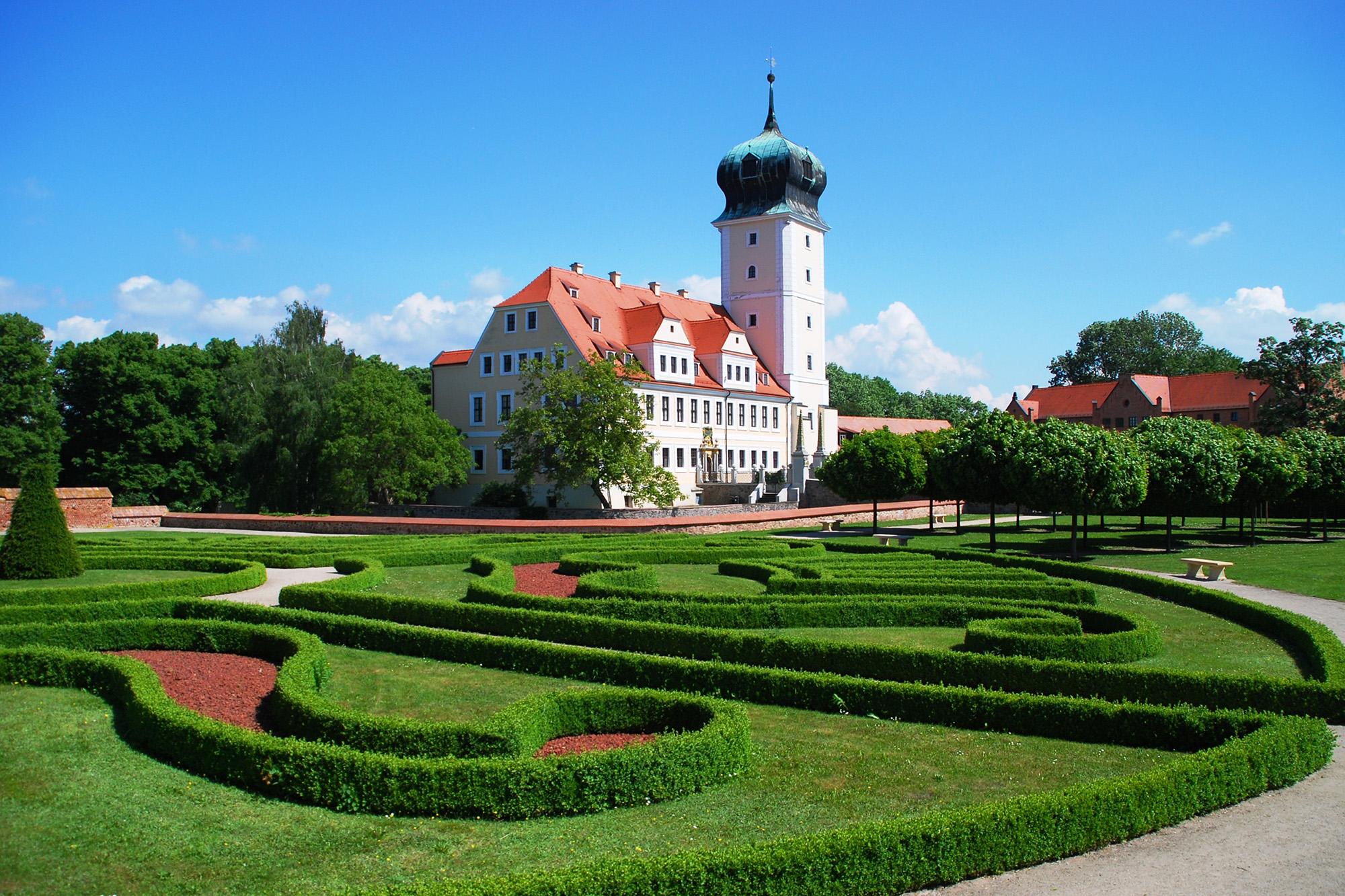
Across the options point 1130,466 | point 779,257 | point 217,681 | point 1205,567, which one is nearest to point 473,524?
point 1130,466

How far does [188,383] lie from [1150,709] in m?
62.0

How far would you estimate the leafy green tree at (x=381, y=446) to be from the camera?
2048 inches

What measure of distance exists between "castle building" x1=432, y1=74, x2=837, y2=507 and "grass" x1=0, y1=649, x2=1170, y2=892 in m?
41.4

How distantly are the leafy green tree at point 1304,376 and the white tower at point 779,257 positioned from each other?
106ft

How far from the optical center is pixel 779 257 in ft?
234

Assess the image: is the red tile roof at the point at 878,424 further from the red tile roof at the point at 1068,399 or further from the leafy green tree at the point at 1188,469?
the leafy green tree at the point at 1188,469

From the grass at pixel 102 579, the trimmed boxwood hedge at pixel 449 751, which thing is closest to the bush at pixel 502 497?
the grass at pixel 102 579

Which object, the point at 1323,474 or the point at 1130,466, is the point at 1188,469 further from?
the point at 1323,474

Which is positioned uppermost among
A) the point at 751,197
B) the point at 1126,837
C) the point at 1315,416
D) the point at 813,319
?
the point at 751,197

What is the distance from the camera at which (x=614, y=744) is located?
38.1 feet

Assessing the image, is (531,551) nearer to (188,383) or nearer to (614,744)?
(614,744)

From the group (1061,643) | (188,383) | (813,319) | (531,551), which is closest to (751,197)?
(813,319)

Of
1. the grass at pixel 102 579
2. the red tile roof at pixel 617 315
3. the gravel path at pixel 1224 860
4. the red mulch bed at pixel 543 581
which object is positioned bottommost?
the gravel path at pixel 1224 860

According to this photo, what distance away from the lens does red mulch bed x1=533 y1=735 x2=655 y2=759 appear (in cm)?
1130
